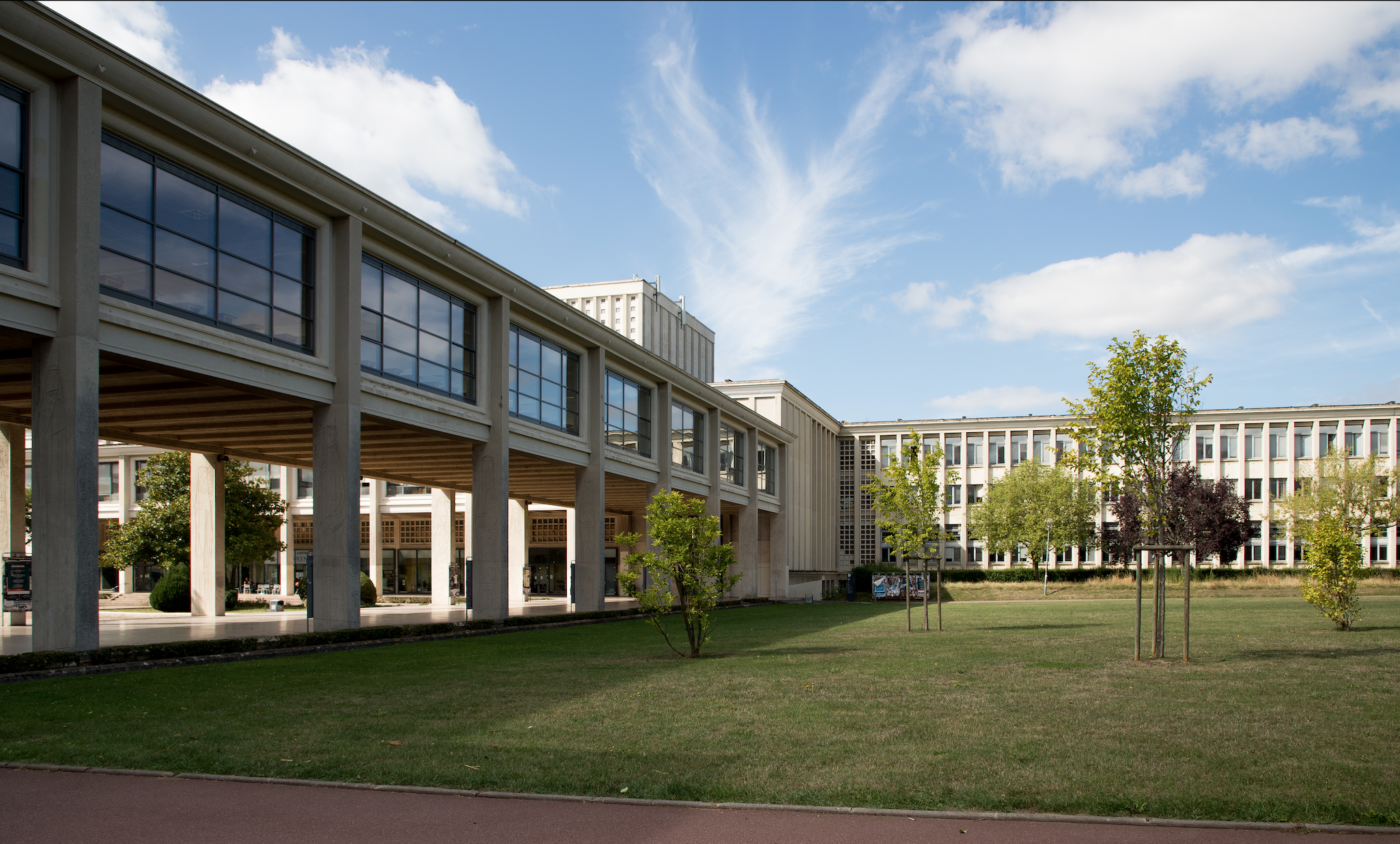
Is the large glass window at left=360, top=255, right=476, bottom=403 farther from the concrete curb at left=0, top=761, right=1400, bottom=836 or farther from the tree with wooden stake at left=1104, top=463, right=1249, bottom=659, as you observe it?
the tree with wooden stake at left=1104, top=463, right=1249, bottom=659

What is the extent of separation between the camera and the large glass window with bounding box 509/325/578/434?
105 feet

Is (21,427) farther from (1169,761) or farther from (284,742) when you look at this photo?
(1169,761)

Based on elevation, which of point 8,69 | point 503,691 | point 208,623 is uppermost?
point 8,69

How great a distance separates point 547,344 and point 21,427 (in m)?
15.3

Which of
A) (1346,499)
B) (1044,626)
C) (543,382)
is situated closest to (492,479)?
(543,382)

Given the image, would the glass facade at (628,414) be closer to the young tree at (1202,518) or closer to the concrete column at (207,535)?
the concrete column at (207,535)

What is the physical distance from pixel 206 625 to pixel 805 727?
76.4 ft

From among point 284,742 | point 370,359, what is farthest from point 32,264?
point 284,742

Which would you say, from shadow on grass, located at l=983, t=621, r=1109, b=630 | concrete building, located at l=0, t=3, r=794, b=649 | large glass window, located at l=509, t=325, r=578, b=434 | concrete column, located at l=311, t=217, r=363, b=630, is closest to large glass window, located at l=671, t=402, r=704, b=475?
concrete building, located at l=0, t=3, r=794, b=649

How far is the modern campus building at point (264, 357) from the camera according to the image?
640 inches

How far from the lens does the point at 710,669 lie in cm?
1616

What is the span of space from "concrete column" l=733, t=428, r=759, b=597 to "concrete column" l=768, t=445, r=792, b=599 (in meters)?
4.81

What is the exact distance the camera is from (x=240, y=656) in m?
19.0

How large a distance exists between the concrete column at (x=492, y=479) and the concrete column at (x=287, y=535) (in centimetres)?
3355
